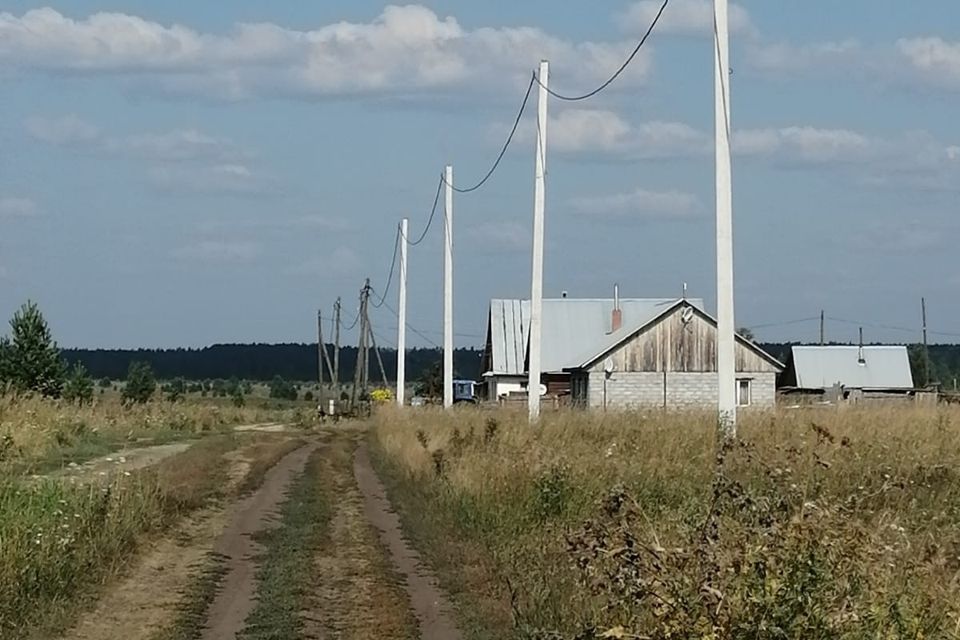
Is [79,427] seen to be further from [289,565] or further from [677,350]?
[677,350]

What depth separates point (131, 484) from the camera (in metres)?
17.9

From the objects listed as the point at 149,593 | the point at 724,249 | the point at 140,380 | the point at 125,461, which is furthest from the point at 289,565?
the point at 140,380

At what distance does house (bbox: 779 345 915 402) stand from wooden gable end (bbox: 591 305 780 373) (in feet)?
48.8

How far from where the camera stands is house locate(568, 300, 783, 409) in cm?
5225

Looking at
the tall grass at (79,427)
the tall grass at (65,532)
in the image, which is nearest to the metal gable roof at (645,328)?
the tall grass at (79,427)

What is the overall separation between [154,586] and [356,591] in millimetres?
1887

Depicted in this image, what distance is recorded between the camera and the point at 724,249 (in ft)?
62.1

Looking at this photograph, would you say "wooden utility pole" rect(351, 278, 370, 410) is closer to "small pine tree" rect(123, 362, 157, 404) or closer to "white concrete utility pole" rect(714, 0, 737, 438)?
"small pine tree" rect(123, 362, 157, 404)

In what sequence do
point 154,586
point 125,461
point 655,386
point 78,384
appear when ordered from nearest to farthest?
point 154,586 < point 125,461 < point 655,386 < point 78,384

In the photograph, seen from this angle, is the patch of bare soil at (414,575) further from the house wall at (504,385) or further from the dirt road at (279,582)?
the house wall at (504,385)

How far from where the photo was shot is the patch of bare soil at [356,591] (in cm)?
1114

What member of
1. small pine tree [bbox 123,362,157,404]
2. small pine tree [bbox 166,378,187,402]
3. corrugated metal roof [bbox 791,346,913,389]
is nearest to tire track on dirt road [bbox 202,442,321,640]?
small pine tree [bbox 166,378,187,402]

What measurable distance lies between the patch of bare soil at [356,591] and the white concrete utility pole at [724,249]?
4.97 meters

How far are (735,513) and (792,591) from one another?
A: 5.48 feet
